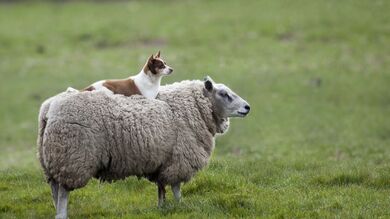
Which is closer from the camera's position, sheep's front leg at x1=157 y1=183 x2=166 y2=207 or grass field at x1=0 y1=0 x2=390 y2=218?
sheep's front leg at x1=157 y1=183 x2=166 y2=207

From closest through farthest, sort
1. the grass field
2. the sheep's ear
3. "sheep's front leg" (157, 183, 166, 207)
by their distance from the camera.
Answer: "sheep's front leg" (157, 183, 166, 207)
the grass field
the sheep's ear

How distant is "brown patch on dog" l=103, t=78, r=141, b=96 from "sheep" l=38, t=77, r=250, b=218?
35cm

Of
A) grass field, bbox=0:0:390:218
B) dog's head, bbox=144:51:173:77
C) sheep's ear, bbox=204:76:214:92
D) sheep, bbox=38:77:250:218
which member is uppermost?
dog's head, bbox=144:51:173:77

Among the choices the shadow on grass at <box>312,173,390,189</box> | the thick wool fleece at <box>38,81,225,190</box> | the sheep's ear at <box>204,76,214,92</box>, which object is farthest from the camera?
the shadow on grass at <box>312,173,390,189</box>

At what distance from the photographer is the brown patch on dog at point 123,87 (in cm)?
1059

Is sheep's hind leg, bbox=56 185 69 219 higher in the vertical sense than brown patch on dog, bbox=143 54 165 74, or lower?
lower

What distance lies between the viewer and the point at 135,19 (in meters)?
34.0

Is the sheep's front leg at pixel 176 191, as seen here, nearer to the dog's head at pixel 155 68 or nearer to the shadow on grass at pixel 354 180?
the dog's head at pixel 155 68

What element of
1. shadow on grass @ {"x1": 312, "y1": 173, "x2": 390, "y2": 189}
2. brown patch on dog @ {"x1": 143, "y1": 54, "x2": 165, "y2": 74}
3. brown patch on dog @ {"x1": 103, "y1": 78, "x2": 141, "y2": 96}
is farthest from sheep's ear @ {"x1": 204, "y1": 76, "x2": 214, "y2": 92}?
shadow on grass @ {"x1": 312, "y1": 173, "x2": 390, "y2": 189}

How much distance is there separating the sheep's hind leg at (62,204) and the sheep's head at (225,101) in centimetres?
288

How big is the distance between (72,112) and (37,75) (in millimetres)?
18959

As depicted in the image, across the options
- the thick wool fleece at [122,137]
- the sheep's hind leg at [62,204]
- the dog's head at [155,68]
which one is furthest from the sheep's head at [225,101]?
the sheep's hind leg at [62,204]

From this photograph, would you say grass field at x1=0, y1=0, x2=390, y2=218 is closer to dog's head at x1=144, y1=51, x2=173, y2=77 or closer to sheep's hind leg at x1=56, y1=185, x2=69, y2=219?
sheep's hind leg at x1=56, y1=185, x2=69, y2=219

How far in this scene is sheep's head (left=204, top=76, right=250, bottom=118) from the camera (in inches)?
428
